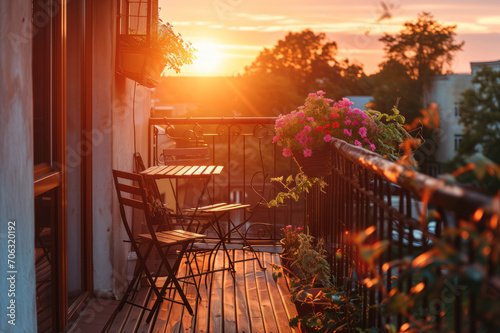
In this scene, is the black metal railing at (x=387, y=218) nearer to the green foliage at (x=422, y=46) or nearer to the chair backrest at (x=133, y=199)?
the chair backrest at (x=133, y=199)

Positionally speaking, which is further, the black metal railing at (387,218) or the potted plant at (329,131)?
the potted plant at (329,131)

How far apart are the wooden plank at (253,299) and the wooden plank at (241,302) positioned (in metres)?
0.03

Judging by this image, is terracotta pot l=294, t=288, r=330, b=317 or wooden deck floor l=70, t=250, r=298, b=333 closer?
terracotta pot l=294, t=288, r=330, b=317

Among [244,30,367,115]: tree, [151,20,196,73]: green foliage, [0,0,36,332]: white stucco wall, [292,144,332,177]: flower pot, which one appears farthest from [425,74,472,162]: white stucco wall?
[0,0,36,332]: white stucco wall

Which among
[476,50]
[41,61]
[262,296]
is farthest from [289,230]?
[476,50]

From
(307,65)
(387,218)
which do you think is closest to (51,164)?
(387,218)

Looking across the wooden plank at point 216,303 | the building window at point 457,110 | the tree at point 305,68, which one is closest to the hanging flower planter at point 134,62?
the wooden plank at point 216,303

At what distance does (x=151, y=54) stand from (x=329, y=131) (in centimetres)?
145

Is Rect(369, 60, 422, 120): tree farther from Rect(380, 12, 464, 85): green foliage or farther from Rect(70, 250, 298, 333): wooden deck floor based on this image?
Rect(70, 250, 298, 333): wooden deck floor

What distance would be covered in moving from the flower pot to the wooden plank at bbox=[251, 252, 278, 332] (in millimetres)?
887

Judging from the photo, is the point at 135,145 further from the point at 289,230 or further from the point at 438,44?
the point at 438,44

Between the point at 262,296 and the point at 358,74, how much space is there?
38852mm

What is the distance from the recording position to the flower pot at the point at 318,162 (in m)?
3.31

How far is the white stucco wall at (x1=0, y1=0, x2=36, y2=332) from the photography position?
195 cm
